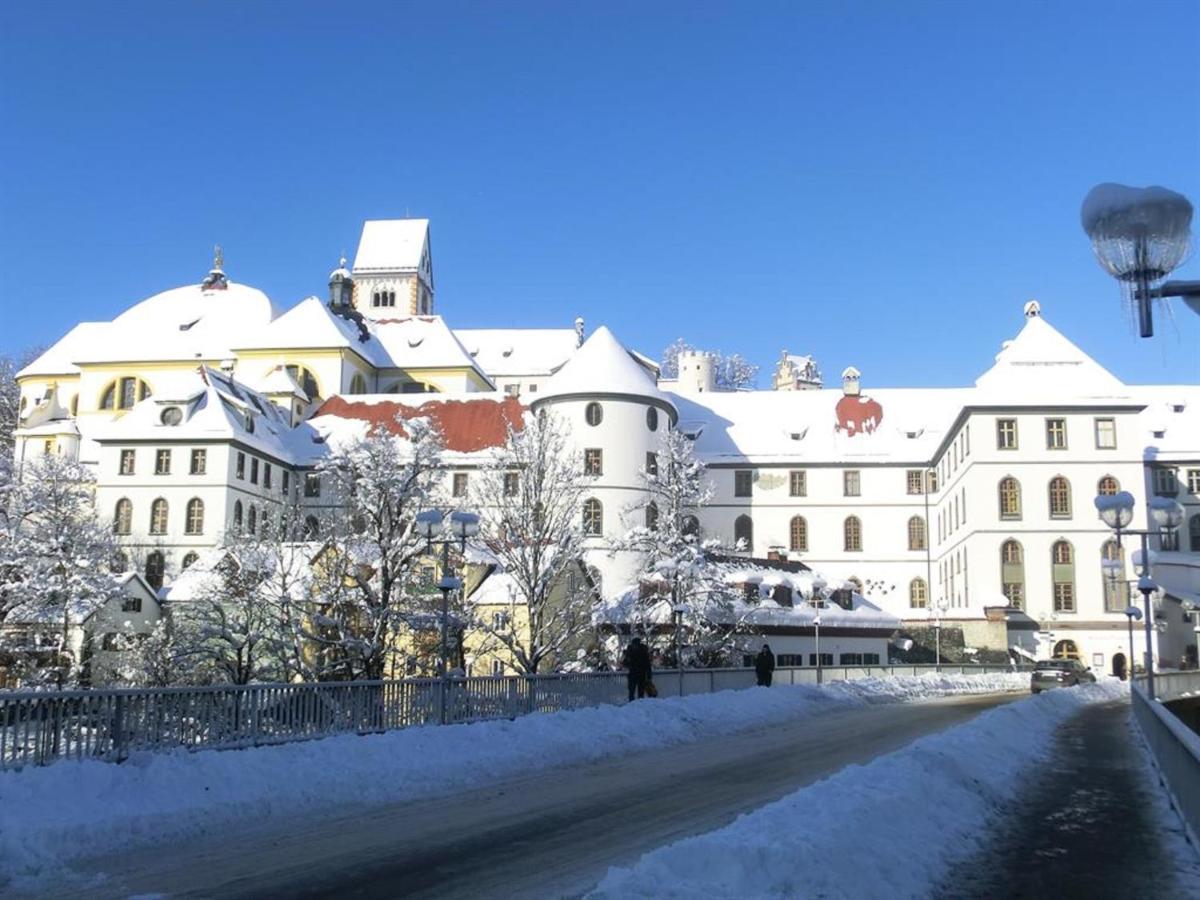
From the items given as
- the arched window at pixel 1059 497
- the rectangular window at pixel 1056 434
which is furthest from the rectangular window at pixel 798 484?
the arched window at pixel 1059 497

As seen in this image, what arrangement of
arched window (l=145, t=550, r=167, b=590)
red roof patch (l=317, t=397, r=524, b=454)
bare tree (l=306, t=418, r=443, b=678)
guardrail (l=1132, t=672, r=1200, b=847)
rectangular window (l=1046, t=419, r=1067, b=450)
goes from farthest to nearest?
red roof patch (l=317, t=397, r=524, b=454) < arched window (l=145, t=550, r=167, b=590) < rectangular window (l=1046, t=419, r=1067, b=450) < bare tree (l=306, t=418, r=443, b=678) < guardrail (l=1132, t=672, r=1200, b=847)

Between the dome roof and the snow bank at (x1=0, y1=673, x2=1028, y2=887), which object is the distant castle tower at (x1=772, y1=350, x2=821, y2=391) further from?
the snow bank at (x1=0, y1=673, x2=1028, y2=887)

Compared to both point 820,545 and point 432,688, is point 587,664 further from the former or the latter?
point 820,545

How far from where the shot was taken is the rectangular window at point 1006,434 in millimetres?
65562

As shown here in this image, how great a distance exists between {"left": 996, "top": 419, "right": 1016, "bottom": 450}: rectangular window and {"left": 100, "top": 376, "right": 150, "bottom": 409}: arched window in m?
57.4

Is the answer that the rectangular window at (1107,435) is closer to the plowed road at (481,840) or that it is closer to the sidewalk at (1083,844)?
the sidewalk at (1083,844)

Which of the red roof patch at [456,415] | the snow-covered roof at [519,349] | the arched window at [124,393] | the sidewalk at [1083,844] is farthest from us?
the snow-covered roof at [519,349]

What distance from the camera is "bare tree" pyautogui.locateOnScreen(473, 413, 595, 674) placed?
44469mm

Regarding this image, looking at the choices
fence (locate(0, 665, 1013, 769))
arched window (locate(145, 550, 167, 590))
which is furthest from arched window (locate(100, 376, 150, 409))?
fence (locate(0, 665, 1013, 769))

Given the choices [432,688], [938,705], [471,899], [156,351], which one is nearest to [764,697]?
[938,705]

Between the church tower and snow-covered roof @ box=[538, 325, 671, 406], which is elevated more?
the church tower

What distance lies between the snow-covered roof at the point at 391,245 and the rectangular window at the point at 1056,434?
2988 inches

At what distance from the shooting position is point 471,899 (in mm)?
8711

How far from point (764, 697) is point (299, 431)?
52990 millimetres
